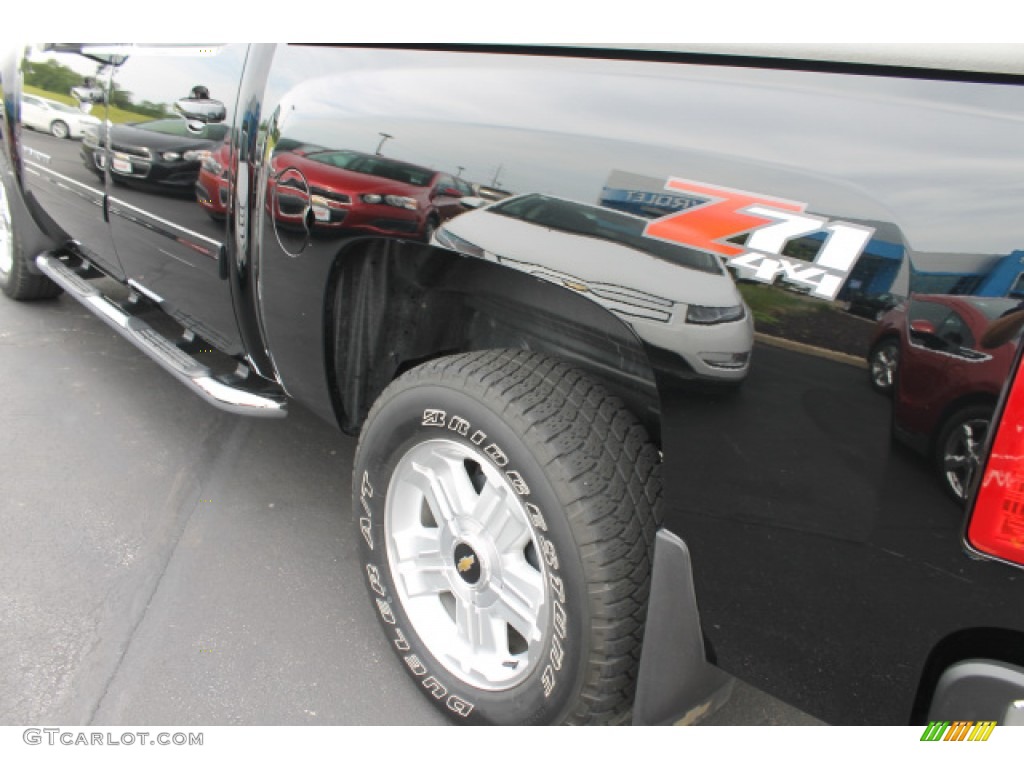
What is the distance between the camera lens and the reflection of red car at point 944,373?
3.34ft

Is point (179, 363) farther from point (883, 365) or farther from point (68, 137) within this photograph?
point (883, 365)

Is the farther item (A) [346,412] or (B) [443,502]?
(A) [346,412]

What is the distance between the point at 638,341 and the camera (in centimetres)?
139

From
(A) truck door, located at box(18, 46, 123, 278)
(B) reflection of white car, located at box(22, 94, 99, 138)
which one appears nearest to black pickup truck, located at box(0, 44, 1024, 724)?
(A) truck door, located at box(18, 46, 123, 278)

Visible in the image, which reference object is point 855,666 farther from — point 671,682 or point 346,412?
point 346,412

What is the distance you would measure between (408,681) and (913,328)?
5.32 ft

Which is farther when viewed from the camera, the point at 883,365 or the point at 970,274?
the point at 883,365

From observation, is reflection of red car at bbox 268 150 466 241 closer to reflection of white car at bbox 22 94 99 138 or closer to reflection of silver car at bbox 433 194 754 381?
reflection of silver car at bbox 433 194 754 381

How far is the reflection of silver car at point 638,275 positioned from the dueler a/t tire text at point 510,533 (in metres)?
0.31

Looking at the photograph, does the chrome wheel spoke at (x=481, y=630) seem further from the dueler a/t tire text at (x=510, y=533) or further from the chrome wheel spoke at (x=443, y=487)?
the chrome wheel spoke at (x=443, y=487)

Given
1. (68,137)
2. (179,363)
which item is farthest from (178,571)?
(68,137)

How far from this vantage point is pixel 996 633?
1074 millimetres

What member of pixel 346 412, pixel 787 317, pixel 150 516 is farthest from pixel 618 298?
pixel 150 516

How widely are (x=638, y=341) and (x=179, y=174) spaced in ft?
5.62
